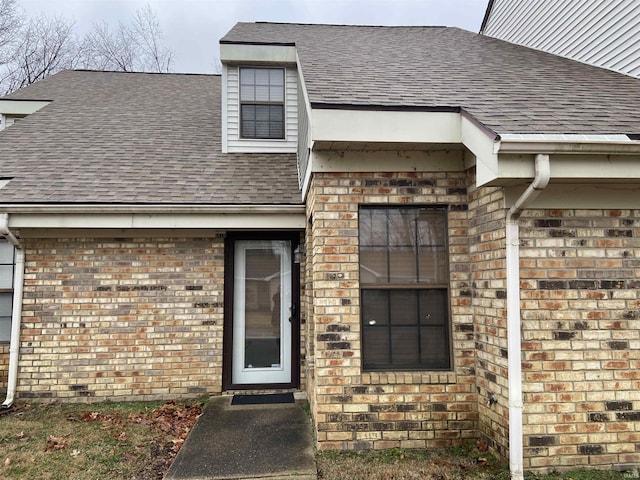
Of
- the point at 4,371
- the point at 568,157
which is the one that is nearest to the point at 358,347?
the point at 568,157

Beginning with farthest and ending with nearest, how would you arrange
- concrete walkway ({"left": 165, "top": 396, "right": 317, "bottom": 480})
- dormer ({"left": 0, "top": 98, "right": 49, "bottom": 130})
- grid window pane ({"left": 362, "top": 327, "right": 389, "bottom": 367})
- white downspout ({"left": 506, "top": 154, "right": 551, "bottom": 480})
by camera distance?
dormer ({"left": 0, "top": 98, "right": 49, "bottom": 130}), grid window pane ({"left": 362, "top": 327, "right": 389, "bottom": 367}), concrete walkway ({"left": 165, "top": 396, "right": 317, "bottom": 480}), white downspout ({"left": 506, "top": 154, "right": 551, "bottom": 480})

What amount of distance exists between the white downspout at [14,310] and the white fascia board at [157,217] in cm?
11

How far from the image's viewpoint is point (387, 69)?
16.3 ft

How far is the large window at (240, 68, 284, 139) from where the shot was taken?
7.12m

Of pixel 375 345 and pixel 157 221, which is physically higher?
pixel 157 221

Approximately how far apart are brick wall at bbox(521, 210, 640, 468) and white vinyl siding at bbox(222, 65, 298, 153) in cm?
452

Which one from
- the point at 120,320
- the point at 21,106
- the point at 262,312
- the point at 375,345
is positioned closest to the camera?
the point at 375,345

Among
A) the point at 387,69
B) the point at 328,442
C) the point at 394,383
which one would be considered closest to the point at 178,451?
the point at 328,442

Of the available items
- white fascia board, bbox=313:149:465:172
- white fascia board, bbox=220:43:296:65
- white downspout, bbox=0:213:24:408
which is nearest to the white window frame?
white fascia board, bbox=220:43:296:65

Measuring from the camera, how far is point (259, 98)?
23.5 ft

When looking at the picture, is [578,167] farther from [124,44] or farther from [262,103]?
[124,44]

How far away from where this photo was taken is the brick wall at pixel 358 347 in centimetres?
376

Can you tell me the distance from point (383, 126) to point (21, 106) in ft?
28.5

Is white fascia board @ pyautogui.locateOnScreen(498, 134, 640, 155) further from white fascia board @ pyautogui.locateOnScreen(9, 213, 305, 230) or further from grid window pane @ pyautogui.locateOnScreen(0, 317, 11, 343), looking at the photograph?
grid window pane @ pyautogui.locateOnScreen(0, 317, 11, 343)
